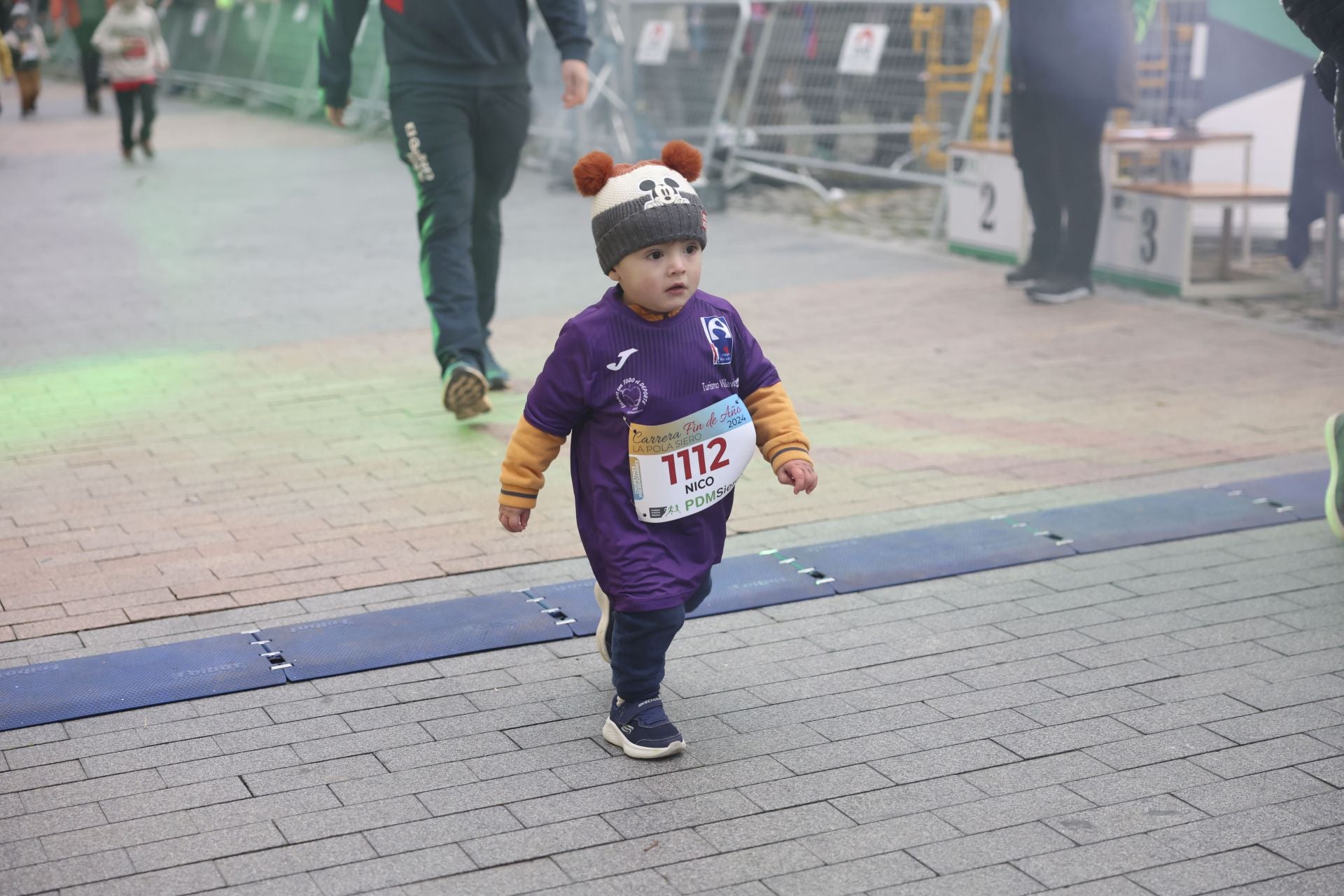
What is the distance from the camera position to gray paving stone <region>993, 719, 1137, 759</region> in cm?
356

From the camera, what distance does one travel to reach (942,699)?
3.85 meters

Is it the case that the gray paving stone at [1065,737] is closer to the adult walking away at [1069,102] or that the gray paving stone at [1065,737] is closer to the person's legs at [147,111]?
the adult walking away at [1069,102]

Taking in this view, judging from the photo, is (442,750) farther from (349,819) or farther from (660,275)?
(660,275)

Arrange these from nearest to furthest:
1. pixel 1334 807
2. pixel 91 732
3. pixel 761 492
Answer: pixel 1334 807
pixel 91 732
pixel 761 492

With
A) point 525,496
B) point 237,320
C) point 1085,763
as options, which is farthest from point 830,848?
point 237,320

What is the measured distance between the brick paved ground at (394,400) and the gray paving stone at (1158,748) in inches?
74.0

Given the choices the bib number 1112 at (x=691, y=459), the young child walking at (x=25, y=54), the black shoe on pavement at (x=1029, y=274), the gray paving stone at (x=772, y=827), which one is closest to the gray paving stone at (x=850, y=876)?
the gray paving stone at (x=772, y=827)

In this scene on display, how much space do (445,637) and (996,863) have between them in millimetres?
1717

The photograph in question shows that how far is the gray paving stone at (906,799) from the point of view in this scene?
327 centimetres

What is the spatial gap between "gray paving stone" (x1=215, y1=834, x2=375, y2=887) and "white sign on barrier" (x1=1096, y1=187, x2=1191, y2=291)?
6.97 m

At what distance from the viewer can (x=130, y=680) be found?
399 cm

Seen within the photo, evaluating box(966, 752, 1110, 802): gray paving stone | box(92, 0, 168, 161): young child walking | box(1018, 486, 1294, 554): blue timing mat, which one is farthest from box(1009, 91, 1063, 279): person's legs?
box(92, 0, 168, 161): young child walking

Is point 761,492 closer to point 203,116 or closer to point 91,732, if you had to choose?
point 91,732

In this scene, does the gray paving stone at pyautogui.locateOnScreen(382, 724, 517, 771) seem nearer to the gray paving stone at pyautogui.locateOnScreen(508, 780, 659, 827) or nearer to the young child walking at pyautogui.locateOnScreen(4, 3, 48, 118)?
the gray paving stone at pyautogui.locateOnScreen(508, 780, 659, 827)
